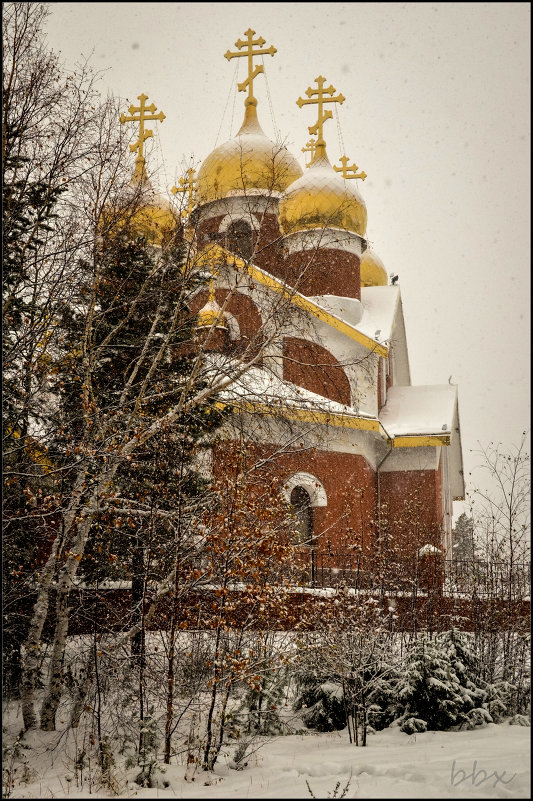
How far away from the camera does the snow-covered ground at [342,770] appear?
4418 millimetres

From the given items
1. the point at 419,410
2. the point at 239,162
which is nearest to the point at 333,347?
the point at 419,410

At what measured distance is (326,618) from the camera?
736cm

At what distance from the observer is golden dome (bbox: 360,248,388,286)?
68.0 feet

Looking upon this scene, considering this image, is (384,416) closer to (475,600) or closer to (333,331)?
(333,331)

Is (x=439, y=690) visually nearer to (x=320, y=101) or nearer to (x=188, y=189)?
(x=188, y=189)

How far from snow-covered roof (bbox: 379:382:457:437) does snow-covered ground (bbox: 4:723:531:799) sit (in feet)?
30.3

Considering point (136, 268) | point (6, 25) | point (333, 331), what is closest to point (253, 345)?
point (136, 268)

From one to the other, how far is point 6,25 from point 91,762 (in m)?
5.89

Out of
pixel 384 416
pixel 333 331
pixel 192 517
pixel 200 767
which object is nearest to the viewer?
pixel 200 767

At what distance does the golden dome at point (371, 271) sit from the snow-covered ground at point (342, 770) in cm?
1538

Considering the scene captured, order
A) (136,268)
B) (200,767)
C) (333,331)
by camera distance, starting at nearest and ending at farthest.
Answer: (200,767) → (136,268) → (333,331)

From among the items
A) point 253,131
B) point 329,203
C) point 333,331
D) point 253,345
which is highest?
point 253,131

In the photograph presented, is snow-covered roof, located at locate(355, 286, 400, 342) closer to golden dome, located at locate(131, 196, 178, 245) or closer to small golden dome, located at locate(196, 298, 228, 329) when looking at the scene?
golden dome, located at locate(131, 196, 178, 245)

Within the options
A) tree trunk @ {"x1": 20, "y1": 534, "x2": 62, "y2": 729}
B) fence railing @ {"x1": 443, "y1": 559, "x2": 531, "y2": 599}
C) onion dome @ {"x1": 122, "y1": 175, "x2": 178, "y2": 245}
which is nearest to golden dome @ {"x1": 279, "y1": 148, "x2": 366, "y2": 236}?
onion dome @ {"x1": 122, "y1": 175, "x2": 178, "y2": 245}
